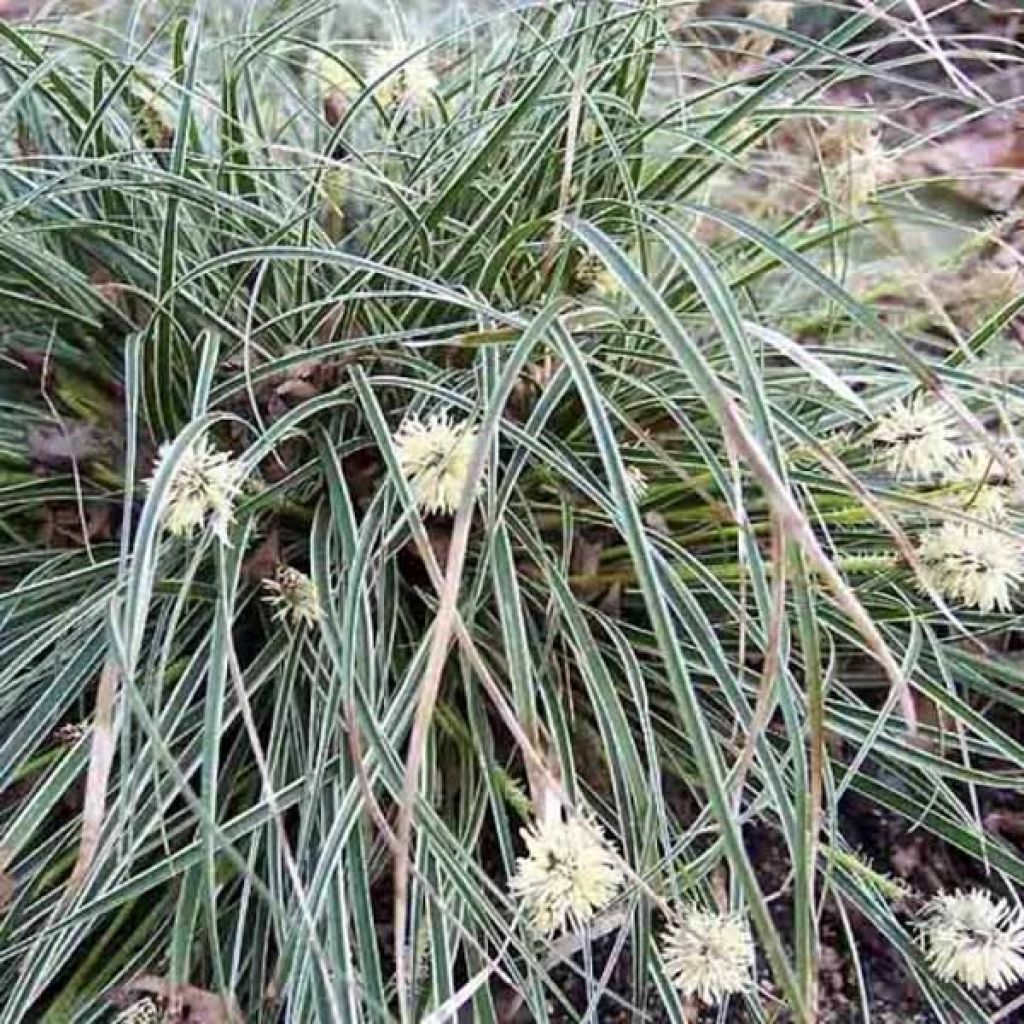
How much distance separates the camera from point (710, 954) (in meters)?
0.94

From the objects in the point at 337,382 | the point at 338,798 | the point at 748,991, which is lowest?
the point at 748,991

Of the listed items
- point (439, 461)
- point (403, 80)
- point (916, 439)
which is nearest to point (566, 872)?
point (439, 461)

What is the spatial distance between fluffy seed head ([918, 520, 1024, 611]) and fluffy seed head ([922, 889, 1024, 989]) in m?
0.20

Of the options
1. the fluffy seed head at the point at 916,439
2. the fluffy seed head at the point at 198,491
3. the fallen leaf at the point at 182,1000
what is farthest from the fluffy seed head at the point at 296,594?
the fluffy seed head at the point at 916,439

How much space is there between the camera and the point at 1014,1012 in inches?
Answer: 46.6

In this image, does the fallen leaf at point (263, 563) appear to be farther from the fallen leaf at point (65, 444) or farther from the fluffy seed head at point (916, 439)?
the fluffy seed head at point (916, 439)

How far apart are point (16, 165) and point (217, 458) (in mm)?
465

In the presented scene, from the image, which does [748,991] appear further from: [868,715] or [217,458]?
[217,458]

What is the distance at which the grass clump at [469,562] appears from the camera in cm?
98

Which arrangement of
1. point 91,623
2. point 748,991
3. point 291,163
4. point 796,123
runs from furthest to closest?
point 796,123 < point 291,163 < point 91,623 < point 748,991

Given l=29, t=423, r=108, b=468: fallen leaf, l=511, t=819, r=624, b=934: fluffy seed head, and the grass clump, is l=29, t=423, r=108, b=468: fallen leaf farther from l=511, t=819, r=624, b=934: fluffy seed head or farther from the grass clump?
l=511, t=819, r=624, b=934: fluffy seed head

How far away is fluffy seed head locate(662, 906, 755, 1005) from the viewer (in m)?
0.94

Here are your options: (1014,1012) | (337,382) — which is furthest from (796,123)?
→ (1014,1012)

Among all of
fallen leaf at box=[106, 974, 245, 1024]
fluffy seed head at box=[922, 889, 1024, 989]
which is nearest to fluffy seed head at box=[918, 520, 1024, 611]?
fluffy seed head at box=[922, 889, 1024, 989]
